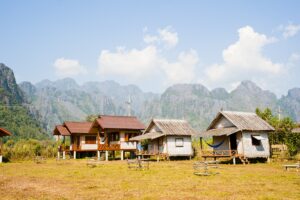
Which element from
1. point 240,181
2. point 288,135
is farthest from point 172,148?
point 240,181

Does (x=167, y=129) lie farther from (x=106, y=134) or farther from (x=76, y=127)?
(x=76, y=127)

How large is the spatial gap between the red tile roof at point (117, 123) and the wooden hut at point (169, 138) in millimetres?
3290

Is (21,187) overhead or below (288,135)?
below

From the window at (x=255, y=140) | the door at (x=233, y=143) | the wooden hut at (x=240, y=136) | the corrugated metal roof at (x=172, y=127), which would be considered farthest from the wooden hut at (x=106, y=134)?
the window at (x=255, y=140)

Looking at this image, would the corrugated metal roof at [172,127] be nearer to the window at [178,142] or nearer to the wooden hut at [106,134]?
the window at [178,142]

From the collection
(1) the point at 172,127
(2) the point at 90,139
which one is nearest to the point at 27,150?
(2) the point at 90,139

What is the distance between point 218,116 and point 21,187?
23560mm

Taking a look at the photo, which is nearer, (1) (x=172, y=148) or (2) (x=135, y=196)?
(2) (x=135, y=196)

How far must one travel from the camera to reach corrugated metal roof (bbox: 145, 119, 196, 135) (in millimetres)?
38250

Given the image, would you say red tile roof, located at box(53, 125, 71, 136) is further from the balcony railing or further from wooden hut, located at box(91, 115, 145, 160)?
the balcony railing

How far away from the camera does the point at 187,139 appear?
39.7 m

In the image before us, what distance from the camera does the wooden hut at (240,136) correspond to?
31656 millimetres

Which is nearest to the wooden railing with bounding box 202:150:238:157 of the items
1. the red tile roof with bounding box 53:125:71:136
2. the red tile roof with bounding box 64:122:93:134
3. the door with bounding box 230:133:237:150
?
the door with bounding box 230:133:237:150

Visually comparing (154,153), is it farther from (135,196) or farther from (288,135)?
(135,196)
